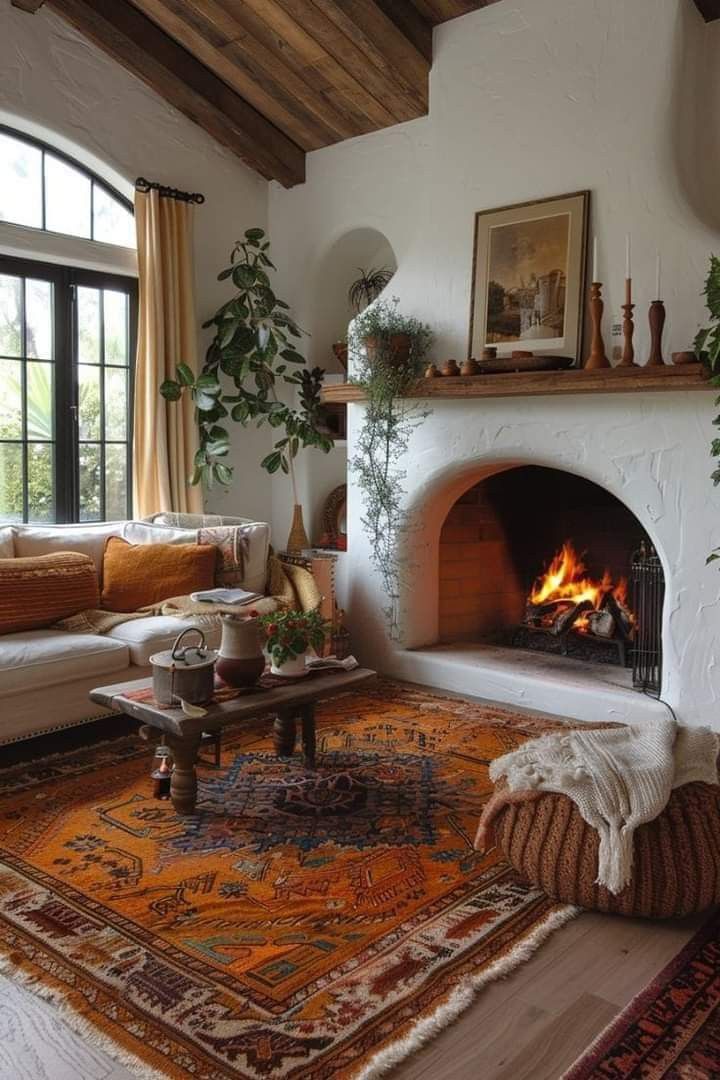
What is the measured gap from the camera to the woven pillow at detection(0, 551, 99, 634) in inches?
159

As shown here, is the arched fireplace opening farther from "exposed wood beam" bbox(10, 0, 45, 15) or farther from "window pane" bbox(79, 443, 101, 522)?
"exposed wood beam" bbox(10, 0, 45, 15)

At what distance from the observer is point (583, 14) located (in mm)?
4199

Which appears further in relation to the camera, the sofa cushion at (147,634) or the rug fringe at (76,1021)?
the sofa cushion at (147,634)

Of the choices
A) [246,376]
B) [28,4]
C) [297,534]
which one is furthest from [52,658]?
[28,4]

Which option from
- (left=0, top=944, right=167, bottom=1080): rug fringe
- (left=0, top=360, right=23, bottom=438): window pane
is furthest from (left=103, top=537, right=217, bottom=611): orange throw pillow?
(left=0, top=944, right=167, bottom=1080): rug fringe

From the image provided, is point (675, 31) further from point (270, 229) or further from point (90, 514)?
point (90, 514)

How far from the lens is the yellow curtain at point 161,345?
539 cm

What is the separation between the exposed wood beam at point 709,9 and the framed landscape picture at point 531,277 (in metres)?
0.88

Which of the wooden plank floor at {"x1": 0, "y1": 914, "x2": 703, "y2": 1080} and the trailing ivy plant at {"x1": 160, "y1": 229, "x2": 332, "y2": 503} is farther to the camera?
the trailing ivy plant at {"x1": 160, "y1": 229, "x2": 332, "y2": 503}

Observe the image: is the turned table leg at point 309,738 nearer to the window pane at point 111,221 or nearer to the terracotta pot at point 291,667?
the terracotta pot at point 291,667

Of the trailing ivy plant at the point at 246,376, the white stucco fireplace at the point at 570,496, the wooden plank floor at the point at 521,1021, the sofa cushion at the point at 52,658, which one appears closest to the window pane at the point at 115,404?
the trailing ivy plant at the point at 246,376

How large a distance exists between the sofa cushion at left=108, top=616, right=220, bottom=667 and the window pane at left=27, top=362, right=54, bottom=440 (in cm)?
147

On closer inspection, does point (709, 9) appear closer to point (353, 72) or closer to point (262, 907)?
point (353, 72)

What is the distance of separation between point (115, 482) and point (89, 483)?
0.57 feet
